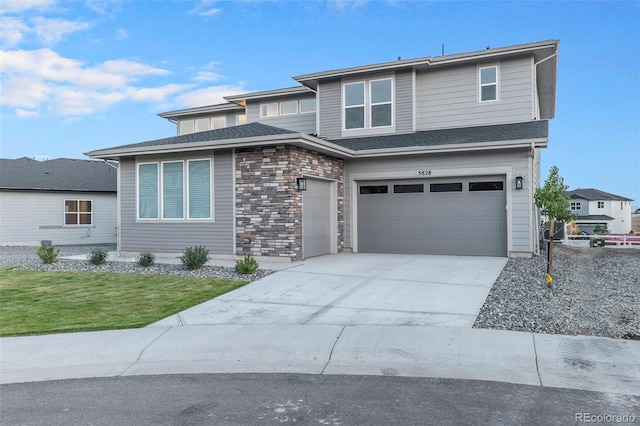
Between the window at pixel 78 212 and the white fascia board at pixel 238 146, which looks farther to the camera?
the window at pixel 78 212

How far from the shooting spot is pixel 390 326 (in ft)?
20.1

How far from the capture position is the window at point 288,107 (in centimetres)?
2006

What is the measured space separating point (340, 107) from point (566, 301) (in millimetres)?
11205

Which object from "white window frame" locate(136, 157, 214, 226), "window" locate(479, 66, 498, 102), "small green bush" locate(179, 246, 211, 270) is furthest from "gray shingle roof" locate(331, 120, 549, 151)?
"small green bush" locate(179, 246, 211, 270)

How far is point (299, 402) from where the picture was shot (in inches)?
154

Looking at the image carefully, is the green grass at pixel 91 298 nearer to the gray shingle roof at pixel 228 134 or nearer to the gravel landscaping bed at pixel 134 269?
the gravel landscaping bed at pixel 134 269

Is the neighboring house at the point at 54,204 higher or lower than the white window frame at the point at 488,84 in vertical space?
lower

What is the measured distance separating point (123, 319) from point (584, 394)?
20.1 feet

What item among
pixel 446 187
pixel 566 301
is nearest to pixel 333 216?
pixel 446 187

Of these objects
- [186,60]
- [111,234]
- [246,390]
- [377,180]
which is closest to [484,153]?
[377,180]

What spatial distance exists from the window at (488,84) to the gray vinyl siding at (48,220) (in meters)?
18.7

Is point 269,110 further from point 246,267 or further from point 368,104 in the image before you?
point 246,267

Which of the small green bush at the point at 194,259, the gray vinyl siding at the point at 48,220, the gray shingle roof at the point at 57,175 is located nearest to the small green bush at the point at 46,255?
the small green bush at the point at 194,259

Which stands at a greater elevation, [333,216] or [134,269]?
[333,216]
